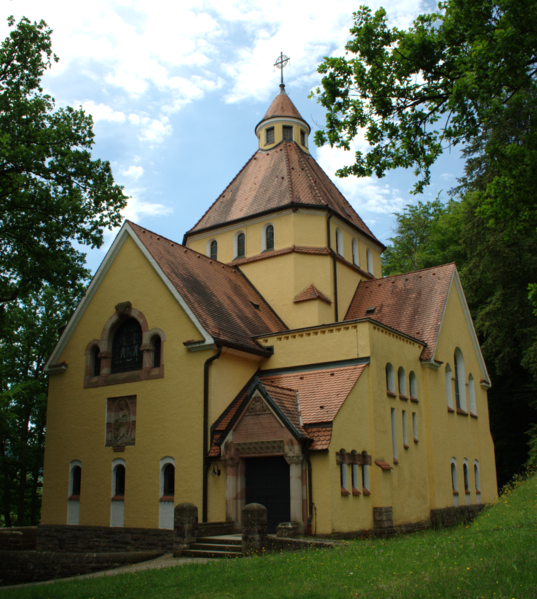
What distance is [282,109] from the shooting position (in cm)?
3109

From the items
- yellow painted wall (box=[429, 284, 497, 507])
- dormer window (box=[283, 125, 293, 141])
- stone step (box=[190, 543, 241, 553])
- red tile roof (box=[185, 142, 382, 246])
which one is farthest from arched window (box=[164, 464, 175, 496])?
dormer window (box=[283, 125, 293, 141])

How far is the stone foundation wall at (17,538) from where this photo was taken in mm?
20016

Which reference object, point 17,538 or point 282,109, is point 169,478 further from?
point 282,109

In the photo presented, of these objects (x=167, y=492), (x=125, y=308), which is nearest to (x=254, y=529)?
(x=167, y=492)

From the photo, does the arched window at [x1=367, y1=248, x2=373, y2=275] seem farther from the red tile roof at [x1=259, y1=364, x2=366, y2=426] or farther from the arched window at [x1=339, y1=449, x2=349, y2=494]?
the arched window at [x1=339, y1=449, x2=349, y2=494]

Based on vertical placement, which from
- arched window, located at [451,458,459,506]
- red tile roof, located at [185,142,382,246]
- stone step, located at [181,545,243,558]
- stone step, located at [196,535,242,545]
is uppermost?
red tile roof, located at [185,142,382,246]

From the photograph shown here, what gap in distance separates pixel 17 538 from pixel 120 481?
4254mm

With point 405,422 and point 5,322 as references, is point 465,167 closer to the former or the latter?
point 405,422

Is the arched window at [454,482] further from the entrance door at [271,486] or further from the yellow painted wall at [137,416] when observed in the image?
the yellow painted wall at [137,416]

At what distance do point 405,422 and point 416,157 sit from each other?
30.9 ft

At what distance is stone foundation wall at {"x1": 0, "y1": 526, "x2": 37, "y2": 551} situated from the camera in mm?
20016

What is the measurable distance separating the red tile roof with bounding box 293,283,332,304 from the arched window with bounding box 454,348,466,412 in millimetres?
5848

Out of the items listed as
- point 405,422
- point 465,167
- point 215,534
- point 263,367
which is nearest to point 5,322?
point 263,367

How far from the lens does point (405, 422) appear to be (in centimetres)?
2019
